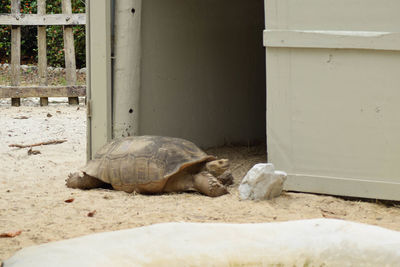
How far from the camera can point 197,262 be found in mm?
2250

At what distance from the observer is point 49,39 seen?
1734 cm

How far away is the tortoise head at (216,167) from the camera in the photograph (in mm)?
5633

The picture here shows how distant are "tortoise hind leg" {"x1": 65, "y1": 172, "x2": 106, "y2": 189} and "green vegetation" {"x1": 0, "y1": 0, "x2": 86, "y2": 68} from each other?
440 inches

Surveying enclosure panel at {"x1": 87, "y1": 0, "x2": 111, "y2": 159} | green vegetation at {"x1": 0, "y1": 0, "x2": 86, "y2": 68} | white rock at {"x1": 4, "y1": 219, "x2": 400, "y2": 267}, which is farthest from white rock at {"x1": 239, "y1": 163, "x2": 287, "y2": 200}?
green vegetation at {"x1": 0, "y1": 0, "x2": 86, "y2": 68}

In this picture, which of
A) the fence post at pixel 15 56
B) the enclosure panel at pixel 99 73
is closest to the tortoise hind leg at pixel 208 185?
the enclosure panel at pixel 99 73

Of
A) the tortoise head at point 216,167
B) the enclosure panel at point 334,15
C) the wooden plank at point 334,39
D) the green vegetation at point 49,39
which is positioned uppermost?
the green vegetation at point 49,39

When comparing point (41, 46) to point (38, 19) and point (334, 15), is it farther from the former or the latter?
point (334, 15)

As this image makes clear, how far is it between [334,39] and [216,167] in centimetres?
146

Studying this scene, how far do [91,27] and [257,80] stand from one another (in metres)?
2.91

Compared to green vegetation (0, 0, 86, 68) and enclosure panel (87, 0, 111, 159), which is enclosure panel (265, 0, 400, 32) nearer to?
enclosure panel (87, 0, 111, 159)

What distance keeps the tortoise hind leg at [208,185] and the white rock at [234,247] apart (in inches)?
117

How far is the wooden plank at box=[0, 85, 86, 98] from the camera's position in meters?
12.0

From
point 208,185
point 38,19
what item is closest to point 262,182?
point 208,185

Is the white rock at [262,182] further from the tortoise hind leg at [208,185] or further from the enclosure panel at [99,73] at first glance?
the enclosure panel at [99,73]
